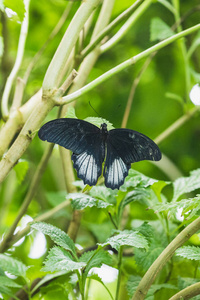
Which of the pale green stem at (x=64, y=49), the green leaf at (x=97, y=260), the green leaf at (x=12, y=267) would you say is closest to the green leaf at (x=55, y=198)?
the green leaf at (x=12, y=267)

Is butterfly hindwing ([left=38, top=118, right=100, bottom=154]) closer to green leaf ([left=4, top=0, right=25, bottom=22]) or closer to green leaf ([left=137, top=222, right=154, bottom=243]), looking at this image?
green leaf ([left=137, top=222, right=154, bottom=243])

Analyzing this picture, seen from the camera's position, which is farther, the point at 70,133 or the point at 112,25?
the point at 112,25

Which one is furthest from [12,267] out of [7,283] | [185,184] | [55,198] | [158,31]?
[158,31]

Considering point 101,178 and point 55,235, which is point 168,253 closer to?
point 55,235

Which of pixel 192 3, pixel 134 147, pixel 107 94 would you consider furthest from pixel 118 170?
pixel 192 3

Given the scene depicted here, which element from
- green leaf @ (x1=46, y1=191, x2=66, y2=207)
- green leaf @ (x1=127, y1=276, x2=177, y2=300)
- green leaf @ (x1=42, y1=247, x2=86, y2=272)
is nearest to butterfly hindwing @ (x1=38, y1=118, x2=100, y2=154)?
green leaf @ (x1=42, y1=247, x2=86, y2=272)
